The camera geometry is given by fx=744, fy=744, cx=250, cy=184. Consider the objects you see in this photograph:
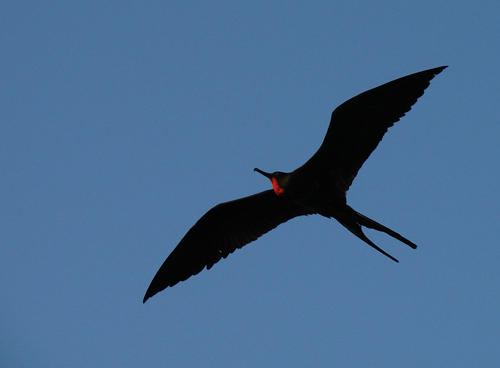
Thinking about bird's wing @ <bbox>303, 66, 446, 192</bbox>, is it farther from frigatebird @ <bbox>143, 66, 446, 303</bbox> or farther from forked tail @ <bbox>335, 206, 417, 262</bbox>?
forked tail @ <bbox>335, 206, 417, 262</bbox>

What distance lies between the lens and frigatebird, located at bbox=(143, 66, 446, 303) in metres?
6.96

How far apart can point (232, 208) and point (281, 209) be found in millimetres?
553

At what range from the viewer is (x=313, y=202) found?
24.7 feet

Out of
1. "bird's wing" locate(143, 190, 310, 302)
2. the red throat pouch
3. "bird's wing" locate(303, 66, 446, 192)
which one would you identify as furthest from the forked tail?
"bird's wing" locate(143, 190, 310, 302)

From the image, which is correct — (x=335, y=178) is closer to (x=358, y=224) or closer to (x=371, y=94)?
(x=358, y=224)

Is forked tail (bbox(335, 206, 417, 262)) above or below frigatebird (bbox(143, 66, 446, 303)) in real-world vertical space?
below

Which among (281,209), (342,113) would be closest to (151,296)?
(281,209)

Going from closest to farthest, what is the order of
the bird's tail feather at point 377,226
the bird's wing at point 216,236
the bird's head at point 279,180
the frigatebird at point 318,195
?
the bird's tail feather at point 377,226 → the frigatebird at point 318,195 → the bird's head at point 279,180 → the bird's wing at point 216,236

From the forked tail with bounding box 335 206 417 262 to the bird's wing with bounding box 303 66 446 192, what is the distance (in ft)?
1.03

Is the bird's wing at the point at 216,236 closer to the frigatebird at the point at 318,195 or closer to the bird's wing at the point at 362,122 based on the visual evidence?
the frigatebird at the point at 318,195

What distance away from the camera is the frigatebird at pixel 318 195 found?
6.96m

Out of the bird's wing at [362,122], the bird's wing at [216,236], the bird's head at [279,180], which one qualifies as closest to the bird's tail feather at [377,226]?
the bird's wing at [362,122]

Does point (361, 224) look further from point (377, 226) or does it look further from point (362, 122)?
point (362, 122)

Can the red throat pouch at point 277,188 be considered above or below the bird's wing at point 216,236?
below
